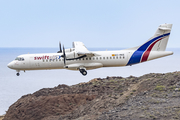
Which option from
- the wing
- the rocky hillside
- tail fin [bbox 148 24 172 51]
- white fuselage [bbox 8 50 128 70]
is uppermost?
tail fin [bbox 148 24 172 51]

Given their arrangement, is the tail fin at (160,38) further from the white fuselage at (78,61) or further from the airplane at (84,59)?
the white fuselage at (78,61)

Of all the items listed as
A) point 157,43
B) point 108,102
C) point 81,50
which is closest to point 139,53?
point 157,43

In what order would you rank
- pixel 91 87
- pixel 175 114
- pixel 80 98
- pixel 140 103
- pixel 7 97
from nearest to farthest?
1. pixel 175 114
2. pixel 140 103
3. pixel 80 98
4. pixel 91 87
5. pixel 7 97

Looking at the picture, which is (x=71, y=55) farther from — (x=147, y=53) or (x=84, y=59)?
(x=147, y=53)

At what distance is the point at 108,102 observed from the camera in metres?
39.3

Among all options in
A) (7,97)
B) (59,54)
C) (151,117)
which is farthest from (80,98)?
(7,97)

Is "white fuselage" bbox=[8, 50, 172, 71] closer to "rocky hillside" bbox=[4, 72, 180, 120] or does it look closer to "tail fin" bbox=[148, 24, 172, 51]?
"tail fin" bbox=[148, 24, 172, 51]

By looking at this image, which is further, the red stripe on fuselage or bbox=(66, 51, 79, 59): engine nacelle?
the red stripe on fuselage

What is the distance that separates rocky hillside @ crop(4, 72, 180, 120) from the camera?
101 ft

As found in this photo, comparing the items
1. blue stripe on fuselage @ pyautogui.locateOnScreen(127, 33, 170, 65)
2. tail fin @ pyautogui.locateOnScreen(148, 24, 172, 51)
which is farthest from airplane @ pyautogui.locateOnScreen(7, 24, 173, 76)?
tail fin @ pyautogui.locateOnScreen(148, 24, 172, 51)

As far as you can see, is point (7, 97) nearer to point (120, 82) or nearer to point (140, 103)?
point (120, 82)

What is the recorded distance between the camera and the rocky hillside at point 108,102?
1213 inches

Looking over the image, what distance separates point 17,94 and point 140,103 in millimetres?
68199

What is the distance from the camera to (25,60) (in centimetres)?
5025
